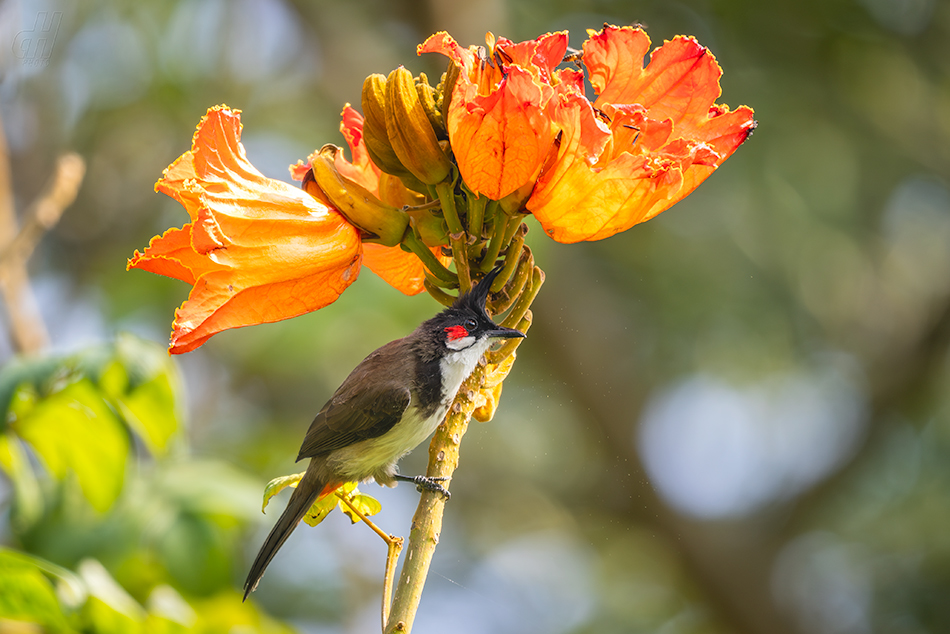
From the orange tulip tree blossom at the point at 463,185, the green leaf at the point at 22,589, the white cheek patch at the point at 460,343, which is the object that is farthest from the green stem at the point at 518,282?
the green leaf at the point at 22,589

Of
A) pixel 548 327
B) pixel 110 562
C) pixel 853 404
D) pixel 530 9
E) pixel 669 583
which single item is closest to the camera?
pixel 110 562

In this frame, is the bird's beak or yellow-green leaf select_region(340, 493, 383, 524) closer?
the bird's beak

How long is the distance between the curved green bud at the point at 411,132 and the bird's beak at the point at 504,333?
0.32 metres

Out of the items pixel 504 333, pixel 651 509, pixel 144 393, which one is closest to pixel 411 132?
pixel 504 333

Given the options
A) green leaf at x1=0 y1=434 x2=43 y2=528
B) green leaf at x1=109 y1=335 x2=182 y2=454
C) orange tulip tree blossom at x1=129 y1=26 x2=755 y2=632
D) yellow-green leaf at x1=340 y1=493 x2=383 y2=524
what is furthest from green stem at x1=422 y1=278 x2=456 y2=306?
green leaf at x1=0 y1=434 x2=43 y2=528

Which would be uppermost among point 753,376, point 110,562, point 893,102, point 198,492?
point 893,102

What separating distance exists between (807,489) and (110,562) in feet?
17.6

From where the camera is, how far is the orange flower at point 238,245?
1.51m

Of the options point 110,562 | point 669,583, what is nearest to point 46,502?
point 110,562

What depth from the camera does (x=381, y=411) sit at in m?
2.10

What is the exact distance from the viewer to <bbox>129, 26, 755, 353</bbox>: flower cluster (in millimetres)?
1482

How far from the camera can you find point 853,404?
6.67 m

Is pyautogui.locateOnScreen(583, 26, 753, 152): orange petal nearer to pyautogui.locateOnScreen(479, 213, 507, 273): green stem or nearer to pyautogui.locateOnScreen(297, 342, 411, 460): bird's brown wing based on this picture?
pyautogui.locateOnScreen(479, 213, 507, 273): green stem

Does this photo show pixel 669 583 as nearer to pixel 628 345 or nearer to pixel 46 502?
pixel 628 345
